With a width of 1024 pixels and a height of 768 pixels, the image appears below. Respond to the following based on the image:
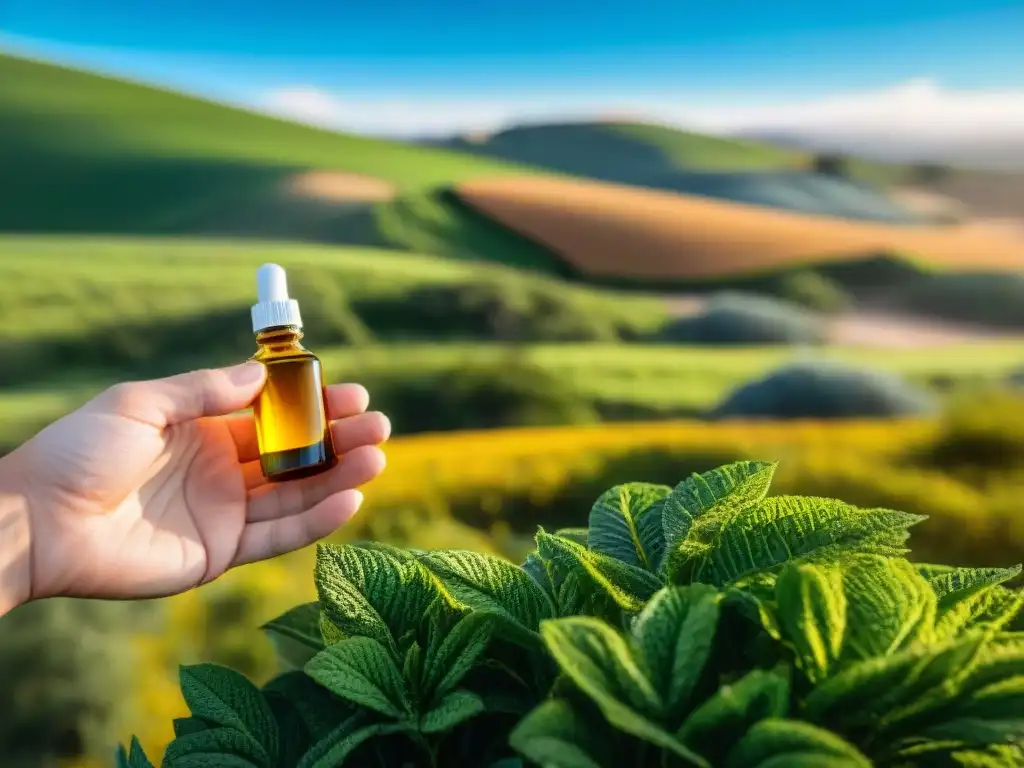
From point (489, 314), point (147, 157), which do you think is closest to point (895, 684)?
point (489, 314)

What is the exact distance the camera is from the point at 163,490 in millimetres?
637

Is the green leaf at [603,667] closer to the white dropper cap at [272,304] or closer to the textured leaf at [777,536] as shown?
the textured leaf at [777,536]

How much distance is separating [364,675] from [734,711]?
0.12 m

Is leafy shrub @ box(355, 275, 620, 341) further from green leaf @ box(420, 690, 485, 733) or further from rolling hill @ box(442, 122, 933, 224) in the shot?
green leaf @ box(420, 690, 485, 733)

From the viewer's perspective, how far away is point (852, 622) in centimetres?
24

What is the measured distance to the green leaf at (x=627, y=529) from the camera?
336mm

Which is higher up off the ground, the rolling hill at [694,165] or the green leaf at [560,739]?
the rolling hill at [694,165]

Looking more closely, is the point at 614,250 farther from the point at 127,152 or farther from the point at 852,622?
the point at 852,622

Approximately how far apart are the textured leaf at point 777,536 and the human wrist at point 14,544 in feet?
1.46

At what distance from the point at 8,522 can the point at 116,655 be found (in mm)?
373

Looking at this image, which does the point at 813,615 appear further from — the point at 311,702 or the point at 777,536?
the point at 311,702

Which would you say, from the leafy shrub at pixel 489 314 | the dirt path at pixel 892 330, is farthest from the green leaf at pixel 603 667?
the dirt path at pixel 892 330

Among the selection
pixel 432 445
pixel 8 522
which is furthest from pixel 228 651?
pixel 432 445

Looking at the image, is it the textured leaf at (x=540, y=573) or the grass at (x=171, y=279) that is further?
the grass at (x=171, y=279)
